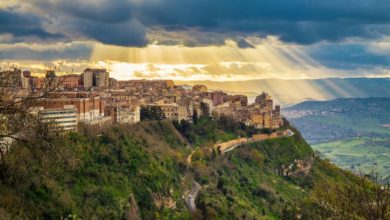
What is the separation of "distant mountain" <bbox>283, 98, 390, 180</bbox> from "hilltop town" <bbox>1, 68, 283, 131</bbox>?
48.3 metres

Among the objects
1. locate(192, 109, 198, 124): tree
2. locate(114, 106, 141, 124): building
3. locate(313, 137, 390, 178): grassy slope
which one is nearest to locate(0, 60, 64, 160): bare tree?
locate(114, 106, 141, 124): building

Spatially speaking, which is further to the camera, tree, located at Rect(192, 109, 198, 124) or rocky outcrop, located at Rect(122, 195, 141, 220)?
tree, located at Rect(192, 109, 198, 124)

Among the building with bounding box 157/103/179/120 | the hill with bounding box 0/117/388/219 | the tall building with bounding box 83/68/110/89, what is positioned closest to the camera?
the hill with bounding box 0/117/388/219

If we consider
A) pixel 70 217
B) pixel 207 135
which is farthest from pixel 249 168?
pixel 70 217

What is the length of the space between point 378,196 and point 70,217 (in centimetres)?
1199

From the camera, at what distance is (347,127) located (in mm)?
173500

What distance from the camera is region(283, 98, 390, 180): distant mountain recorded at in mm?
123562

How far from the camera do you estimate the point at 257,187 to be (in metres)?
44.6

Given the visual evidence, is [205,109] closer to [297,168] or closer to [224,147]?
[224,147]

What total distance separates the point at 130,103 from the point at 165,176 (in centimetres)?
1320

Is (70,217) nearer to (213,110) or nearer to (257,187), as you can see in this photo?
(257,187)

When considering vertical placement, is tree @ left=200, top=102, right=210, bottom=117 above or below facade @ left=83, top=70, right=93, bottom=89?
below

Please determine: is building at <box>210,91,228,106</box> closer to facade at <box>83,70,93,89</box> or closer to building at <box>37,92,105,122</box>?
facade at <box>83,70,93,89</box>

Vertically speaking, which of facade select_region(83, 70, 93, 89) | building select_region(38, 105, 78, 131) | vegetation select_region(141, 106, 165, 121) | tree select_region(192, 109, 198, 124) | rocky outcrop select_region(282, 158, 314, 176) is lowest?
rocky outcrop select_region(282, 158, 314, 176)
